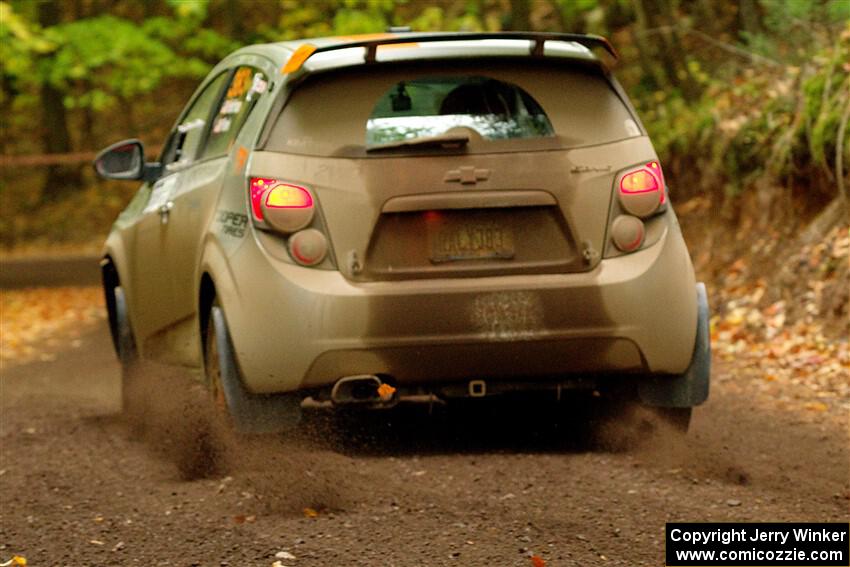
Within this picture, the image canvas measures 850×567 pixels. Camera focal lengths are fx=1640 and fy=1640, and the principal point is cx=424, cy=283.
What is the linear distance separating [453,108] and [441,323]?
100cm

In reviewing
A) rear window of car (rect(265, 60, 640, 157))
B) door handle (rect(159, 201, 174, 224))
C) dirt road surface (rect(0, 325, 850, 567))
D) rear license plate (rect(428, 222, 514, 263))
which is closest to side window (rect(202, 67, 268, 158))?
door handle (rect(159, 201, 174, 224))

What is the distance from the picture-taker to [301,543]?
17.8 ft

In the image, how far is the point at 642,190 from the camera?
6.74 m

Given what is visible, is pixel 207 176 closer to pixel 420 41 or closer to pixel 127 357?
pixel 420 41

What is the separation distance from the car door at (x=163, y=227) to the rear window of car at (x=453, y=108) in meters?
1.48

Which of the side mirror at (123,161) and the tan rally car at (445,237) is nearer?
the tan rally car at (445,237)

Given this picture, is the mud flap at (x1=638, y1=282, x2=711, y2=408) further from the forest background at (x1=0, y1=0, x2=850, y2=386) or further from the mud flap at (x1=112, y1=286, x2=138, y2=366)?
the mud flap at (x1=112, y1=286, x2=138, y2=366)

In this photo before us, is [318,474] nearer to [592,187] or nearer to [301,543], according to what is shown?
[301,543]

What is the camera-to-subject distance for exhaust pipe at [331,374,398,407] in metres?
6.65

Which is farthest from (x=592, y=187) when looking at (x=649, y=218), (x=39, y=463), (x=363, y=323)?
(x=39, y=463)

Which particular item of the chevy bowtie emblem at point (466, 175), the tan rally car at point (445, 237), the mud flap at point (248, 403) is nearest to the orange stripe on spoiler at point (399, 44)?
the tan rally car at point (445, 237)

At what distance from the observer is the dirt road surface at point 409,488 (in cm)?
543

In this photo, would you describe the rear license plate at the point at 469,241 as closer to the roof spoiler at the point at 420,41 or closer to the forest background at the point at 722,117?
the roof spoiler at the point at 420,41

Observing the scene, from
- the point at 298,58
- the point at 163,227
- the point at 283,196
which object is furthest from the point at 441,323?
the point at 163,227
